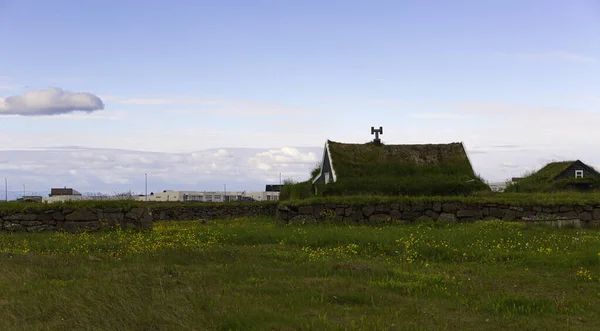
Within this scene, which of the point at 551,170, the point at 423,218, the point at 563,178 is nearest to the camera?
the point at 423,218

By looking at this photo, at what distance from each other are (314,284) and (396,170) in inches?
932

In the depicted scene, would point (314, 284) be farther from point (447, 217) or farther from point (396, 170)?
point (396, 170)

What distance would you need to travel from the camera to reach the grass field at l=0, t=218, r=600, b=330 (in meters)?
7.30

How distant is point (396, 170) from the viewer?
3247 centimetres

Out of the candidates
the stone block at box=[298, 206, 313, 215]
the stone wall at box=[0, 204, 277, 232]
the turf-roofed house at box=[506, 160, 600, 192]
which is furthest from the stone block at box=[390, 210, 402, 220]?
the turf-roofed house at box=[506, 160, 600, 192]

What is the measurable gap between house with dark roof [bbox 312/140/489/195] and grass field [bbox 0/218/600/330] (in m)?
13.9

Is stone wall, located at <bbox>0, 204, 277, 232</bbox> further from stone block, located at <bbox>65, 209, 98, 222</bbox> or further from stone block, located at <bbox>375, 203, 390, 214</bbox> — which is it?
stone block, located at <bbox>375, 203, 390, 214</bbox>

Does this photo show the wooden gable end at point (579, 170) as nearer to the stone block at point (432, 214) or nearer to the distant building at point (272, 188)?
the stone block at point (432, 214)

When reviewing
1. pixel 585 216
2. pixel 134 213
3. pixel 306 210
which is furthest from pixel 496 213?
pixel 134 213

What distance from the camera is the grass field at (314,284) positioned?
7305 mm

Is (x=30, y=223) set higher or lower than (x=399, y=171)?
lower

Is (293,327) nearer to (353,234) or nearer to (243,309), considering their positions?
(243,309)

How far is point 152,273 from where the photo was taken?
10.6 meters

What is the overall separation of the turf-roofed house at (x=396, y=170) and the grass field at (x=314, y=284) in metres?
13.9
